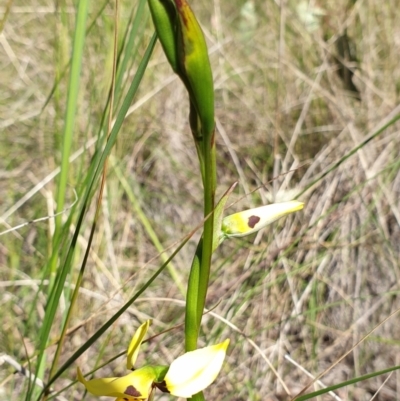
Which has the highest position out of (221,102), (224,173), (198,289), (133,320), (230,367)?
(198,289)

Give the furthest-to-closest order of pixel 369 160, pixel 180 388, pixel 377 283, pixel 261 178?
pixel 261 178 → pixel 369 160 → pixel 377 283 → pixel 180 388

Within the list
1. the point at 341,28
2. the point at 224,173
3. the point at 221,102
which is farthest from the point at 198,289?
the point at 221,102

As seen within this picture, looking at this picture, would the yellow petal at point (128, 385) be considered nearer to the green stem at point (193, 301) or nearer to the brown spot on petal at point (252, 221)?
the green stem at point (193, 301)

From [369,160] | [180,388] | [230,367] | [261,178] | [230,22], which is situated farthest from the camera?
[230,22]

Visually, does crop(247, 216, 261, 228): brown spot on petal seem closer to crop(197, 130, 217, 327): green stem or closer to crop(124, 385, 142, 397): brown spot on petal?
crop(197, 130, 217, 327): green stem

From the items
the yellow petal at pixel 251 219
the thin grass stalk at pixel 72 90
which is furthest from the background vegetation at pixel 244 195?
the yellow petal at pixel 251 219

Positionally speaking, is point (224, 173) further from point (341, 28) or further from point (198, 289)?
point (198, 289)

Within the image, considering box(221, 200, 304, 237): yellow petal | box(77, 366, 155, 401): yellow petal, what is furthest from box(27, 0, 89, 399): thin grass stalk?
box(221, 200, 304, 237): yellow petal

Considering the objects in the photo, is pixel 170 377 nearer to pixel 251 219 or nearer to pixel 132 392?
pixel 132 392
